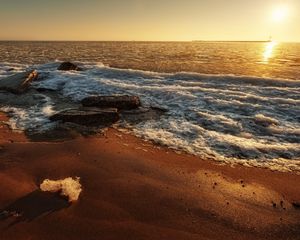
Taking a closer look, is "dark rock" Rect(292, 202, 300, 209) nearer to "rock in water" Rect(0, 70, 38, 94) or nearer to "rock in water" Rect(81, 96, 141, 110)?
"rock in water" Rect(81, 96, 141, 110)

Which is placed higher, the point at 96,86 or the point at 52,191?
the point at 52,191

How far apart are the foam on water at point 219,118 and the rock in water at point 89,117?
1.29 ft

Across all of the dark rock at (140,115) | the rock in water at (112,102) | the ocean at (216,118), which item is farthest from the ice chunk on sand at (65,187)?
the rock in water at (112,102)

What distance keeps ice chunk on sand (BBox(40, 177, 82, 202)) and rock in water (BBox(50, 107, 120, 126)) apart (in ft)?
11.3

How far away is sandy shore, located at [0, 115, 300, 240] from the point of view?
3.83 meters

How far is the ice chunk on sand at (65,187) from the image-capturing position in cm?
449

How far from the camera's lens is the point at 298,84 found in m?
15.4

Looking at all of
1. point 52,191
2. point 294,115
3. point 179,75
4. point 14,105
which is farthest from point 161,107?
point 179,75

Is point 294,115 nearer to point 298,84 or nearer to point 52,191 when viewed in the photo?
point 298,84

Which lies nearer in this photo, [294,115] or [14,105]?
[294,115]

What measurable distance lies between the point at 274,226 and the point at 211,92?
9.06 meters

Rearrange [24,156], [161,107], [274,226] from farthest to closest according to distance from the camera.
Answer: [161,107] → [24,156] → [274,226]

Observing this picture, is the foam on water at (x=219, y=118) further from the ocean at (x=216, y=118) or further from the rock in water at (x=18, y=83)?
the rock in water at (x=18, y=83)

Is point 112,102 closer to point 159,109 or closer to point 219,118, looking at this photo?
point 159,109
